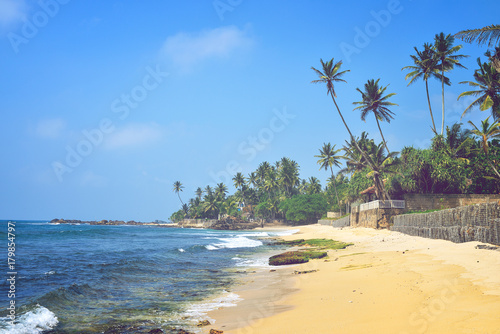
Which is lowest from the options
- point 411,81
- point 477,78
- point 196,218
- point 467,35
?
point 196,218

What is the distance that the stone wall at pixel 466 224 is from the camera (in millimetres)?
10570

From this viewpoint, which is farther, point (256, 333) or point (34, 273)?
point (34, 273)

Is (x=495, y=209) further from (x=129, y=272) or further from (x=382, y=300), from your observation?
(x=129, y=272)

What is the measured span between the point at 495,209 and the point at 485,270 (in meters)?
4.52

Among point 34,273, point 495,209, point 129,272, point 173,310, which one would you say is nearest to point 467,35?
point 495,209

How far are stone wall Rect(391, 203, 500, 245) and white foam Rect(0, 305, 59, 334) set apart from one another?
40.3 ft

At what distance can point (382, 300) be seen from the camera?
6680 millimetres

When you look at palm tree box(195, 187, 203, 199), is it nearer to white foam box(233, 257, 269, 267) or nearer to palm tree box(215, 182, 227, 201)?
palm tree box(215, 182, 227, 201)

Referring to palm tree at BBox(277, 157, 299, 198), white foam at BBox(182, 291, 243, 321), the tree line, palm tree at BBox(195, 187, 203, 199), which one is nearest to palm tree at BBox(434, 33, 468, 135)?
the tree line

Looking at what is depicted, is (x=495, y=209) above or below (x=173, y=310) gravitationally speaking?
above

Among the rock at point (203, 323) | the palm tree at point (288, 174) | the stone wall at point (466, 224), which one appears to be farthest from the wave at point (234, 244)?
the palm tree at point (288, 174)

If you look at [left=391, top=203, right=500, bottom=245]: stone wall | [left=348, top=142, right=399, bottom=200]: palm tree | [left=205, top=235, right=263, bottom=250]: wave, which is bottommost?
[left=205, top=235, right=263, bottom=250]: wave

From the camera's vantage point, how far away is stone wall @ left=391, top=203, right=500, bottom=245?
34.7 feet

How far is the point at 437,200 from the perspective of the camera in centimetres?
3152
